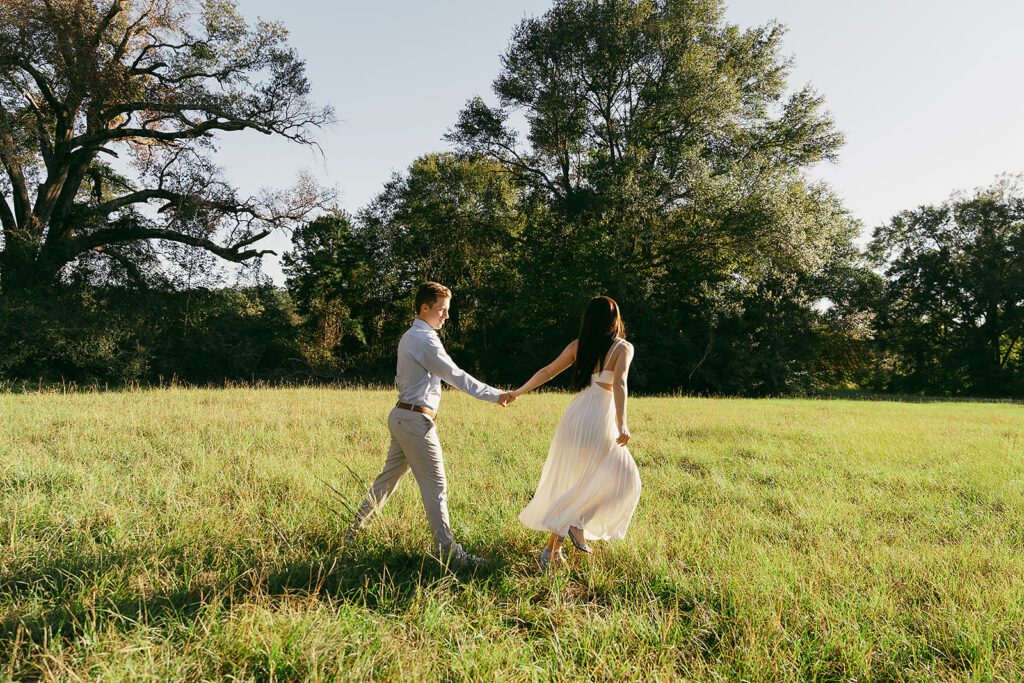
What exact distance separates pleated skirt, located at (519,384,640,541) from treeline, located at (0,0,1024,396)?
71.6 ft

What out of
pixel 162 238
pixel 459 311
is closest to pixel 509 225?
pixel 459 311

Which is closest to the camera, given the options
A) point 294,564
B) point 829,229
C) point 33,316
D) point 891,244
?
point 294,564

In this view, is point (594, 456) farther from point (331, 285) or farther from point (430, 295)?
point (331, 285)

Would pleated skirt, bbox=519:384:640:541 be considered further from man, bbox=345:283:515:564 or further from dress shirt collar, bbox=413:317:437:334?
dress shirt collar, bbox=413:317:437:334

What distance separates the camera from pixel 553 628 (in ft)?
12.0

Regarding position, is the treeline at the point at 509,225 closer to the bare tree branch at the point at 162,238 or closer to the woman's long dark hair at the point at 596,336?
the bare tree branch at the point at 162,238

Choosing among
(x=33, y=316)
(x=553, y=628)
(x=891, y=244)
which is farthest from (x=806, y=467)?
(x=891, y=244)

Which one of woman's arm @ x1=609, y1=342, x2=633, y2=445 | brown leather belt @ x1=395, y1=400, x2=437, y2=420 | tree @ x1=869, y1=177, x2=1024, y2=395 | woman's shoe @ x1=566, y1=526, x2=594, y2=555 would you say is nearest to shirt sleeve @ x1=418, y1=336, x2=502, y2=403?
brown leather belt @ x1=395, y1=400, x2=437, y2=420

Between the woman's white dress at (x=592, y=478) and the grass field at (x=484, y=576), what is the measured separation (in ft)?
1.11

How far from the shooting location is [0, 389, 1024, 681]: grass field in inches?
127

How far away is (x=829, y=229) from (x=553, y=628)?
26.1m

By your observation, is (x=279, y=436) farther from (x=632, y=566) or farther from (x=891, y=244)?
(x=891, y=244)

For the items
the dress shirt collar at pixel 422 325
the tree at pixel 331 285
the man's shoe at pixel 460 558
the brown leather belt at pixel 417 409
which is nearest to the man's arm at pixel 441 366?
the dress shirt collar at pixel 422 325

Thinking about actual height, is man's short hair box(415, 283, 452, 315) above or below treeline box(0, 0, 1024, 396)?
below
